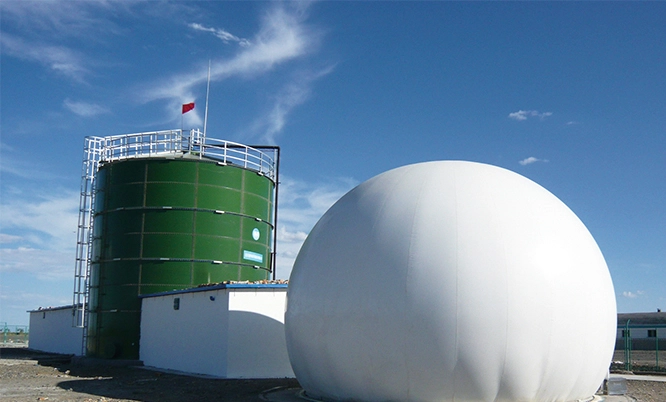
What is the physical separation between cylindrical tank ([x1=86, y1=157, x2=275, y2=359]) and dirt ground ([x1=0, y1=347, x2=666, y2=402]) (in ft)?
9.25

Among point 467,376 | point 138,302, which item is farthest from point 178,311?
point 467,376

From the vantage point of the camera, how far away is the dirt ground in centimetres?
1379

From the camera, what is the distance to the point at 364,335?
34.3 ft

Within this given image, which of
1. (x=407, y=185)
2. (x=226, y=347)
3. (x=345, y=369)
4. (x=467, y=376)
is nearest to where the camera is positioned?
(x=467, y=376)

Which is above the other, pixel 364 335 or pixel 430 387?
pixel 364 335

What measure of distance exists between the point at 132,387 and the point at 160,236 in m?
8.07

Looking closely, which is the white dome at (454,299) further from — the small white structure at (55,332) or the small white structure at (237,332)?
the small white structure at (55,332)

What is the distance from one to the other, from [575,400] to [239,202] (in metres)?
15.4

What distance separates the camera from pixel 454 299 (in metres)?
10.1

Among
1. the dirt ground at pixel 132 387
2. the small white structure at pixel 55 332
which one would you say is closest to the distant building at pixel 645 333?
the dirt ground at pixel 132 387

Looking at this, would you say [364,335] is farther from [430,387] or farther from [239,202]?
[239,202]

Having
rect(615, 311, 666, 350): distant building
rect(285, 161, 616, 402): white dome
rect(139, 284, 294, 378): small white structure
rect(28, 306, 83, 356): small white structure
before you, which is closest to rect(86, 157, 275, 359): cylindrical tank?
rect(139, 284, 294, 378): small white structure

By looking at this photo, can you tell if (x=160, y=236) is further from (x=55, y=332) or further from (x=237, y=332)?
(x=55, y=332)

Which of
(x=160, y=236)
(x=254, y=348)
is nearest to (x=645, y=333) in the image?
(x=254, y=348)
